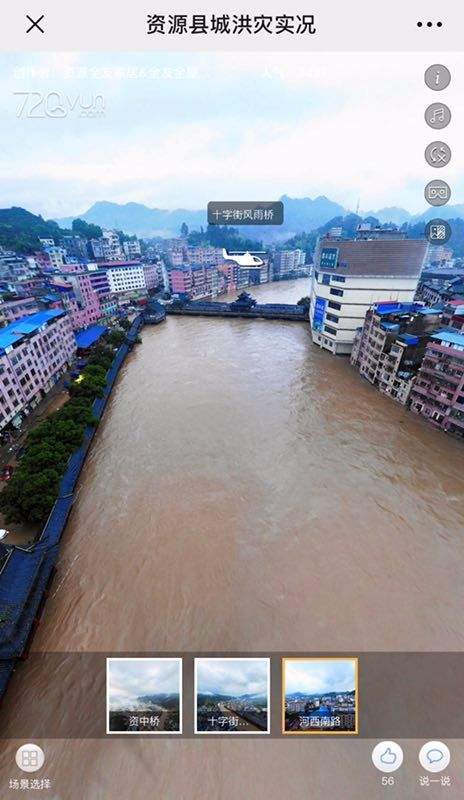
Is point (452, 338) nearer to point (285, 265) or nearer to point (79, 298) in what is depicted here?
point (79, 298)

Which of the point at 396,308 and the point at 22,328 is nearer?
the point at 22,328

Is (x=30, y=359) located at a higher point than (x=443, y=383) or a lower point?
higher

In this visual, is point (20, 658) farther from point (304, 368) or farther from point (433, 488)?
point (304, 368)

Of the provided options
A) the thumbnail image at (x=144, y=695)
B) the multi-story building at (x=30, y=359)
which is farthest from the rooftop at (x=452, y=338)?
the multi-story building at (x=30, y=359)

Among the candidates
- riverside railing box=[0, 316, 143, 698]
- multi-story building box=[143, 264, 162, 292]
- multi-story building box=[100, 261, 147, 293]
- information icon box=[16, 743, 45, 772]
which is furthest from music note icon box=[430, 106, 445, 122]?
multi-story building box=[143, 264, 162, 292]

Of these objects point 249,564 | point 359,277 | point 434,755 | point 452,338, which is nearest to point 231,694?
point 434,755

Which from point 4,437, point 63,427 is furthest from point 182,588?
point 4,437
